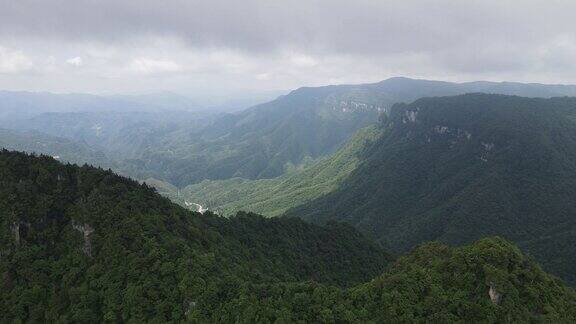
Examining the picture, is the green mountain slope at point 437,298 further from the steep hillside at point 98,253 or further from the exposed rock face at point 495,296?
the steep hillside at point 98,253

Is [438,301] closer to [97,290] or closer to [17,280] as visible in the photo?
[97,290]

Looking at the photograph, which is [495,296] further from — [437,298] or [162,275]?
[162,275]

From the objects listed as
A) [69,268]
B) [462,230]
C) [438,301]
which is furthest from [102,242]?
[462,230]

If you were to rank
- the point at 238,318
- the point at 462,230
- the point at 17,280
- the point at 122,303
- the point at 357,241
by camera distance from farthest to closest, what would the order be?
the point at 462,230 < the point at 357,241 < the point at 17,280 < the point at 122,303 < the point at 238,318

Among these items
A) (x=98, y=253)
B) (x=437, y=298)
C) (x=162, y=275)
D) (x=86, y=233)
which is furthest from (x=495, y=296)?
(x=86, y=233)

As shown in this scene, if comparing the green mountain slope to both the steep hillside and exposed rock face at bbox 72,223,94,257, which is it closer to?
the steep hillside

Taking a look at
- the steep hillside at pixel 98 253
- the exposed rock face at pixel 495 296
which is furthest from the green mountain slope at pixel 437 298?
the steep hillside at pixel 98 253
